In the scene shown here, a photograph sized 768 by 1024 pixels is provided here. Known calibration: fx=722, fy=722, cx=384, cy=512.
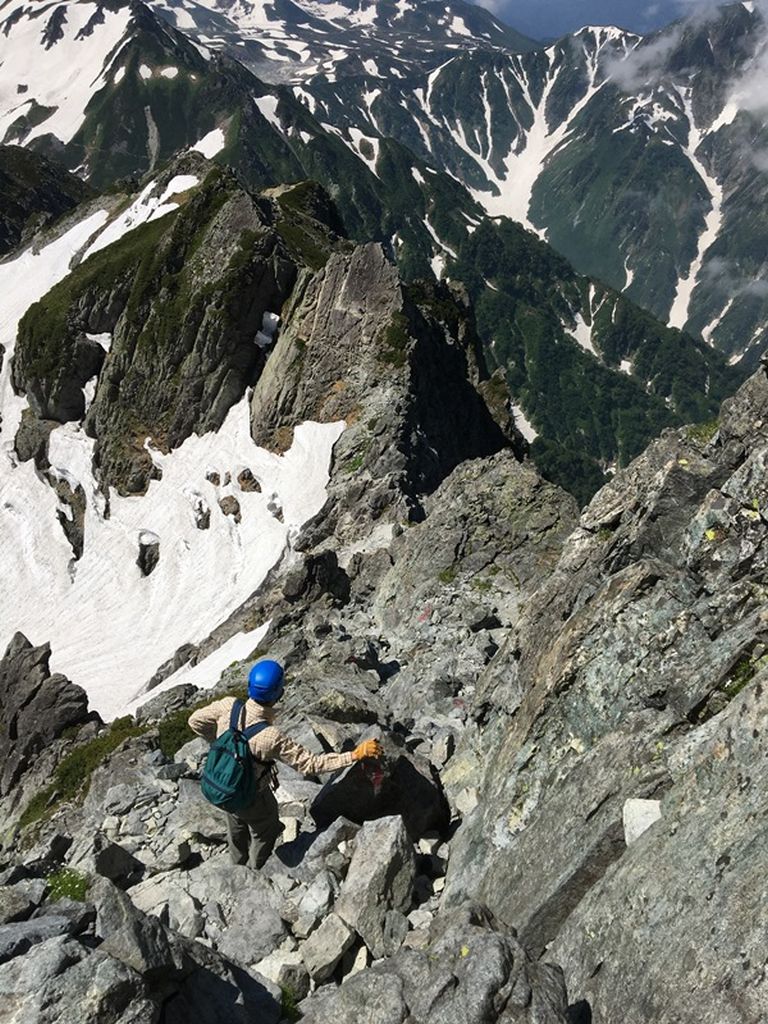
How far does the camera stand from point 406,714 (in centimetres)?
1786

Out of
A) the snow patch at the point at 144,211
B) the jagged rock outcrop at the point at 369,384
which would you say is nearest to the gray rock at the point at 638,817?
the jagged rock outcrop at the point at 369,384

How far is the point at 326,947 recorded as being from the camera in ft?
29.1

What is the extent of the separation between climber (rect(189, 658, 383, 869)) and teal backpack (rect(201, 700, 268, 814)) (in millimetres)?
183

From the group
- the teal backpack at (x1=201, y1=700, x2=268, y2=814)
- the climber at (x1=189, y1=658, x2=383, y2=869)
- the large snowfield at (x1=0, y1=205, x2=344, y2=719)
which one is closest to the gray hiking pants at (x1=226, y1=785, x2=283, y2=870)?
the climber at (x1=189, y1=658, x2=383, y2=869)

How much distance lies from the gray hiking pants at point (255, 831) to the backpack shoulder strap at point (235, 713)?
3.40 feet

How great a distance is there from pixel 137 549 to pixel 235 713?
53.1m

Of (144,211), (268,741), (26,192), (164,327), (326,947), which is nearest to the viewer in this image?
(326,947)

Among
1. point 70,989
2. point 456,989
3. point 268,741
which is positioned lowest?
point 456,989

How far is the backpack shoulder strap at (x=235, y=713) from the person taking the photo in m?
10.5

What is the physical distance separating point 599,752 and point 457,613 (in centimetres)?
1623

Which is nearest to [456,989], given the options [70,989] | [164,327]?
[70,989]

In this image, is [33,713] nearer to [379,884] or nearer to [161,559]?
[161,559]

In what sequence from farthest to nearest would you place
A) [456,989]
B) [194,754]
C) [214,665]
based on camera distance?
[214,665]
[194,754]
[456,989]

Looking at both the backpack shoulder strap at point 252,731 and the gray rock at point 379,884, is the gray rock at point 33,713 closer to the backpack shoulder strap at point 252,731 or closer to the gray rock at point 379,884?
the backpack shoulder strap at point 252,731
